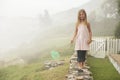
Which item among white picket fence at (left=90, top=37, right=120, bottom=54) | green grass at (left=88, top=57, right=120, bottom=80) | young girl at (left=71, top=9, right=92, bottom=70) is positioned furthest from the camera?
white picket fence at (left=90, top=37, right=120, bottom=54)

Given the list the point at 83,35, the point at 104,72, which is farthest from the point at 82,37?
the point at 104,72

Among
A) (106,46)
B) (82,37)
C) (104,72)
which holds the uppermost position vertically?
(82,37)

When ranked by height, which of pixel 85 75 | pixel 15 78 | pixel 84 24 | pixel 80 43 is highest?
pixel 84 24

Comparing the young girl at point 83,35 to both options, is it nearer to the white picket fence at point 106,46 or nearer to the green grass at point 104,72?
the green grass at point 104,72

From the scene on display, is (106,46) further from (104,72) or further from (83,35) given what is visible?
(83,35)

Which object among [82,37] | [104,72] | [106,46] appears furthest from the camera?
[106,46]

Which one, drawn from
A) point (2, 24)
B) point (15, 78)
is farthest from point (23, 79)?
point (2, 24)

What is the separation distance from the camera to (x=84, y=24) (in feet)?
39.1

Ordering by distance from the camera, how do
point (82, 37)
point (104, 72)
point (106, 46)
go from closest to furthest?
point (82, 37)
point (104, 72)
point (106, 46)

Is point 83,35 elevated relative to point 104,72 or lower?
elevated

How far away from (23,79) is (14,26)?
117653mm

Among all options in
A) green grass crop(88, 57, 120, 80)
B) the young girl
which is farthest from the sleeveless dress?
green grass crop(88, 57, 120, 80)

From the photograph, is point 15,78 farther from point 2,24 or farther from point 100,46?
point 2,24

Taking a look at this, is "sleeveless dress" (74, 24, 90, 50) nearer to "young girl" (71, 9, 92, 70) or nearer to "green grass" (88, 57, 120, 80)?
"young girl" (71, 9, 92, 70)
